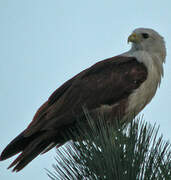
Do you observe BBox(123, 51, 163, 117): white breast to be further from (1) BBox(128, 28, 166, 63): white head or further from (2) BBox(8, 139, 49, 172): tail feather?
(2) BBox(8, 139, 49, 172): tail feather

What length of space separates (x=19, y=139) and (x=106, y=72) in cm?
172

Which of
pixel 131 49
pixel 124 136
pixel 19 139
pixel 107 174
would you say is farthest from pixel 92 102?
pixel 107 174

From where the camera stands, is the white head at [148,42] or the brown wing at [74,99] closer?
the brown wing at [74,99]

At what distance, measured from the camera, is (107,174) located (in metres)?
2.72

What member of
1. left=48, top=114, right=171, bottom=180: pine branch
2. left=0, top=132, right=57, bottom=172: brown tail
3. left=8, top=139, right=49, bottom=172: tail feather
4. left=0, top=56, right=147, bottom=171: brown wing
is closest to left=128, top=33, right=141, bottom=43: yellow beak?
left=0, top=56, right=147, bottom=171: brown wing

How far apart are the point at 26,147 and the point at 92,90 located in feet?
4.27

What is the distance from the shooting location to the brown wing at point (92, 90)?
4980mm

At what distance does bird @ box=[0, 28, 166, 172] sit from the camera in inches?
189

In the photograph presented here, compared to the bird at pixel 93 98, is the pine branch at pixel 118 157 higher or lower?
lower

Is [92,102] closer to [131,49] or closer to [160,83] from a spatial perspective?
[160,83]

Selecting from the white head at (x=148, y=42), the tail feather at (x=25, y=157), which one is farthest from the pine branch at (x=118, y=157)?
the white head at (x=148, y=42)

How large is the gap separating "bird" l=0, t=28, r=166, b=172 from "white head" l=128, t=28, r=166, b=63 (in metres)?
0.18

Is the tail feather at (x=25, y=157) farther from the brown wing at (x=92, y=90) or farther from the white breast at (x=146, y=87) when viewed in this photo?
the white breast at (x=146, y=87)

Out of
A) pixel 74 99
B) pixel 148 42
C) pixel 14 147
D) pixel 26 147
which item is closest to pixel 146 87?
pixel 74 99
